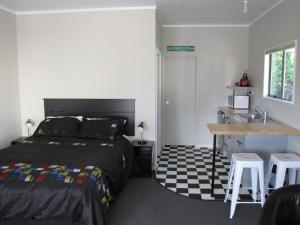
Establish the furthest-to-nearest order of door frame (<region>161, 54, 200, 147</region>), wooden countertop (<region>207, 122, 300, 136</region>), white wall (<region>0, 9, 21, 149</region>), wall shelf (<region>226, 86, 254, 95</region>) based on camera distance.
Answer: door frame (<region>161, 54, 200, 147</region>) → wall shelf (<region>226, 86, 254, 95</region>) → white wall (<region>0, 9, 21, 149</region>) → wooden countertop (<region>207, 122, 300, 136</region>)

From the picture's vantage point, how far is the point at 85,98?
15.6 feet

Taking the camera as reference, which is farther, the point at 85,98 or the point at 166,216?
the point at 85,98

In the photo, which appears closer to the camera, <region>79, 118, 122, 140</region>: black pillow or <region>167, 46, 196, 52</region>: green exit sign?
<region>79, 118, 122, 140</region>: black pillow

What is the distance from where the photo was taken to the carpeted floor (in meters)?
3.09

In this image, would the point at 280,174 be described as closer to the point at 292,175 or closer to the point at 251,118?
the point at 292,175

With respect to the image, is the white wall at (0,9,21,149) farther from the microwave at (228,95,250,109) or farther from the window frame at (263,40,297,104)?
the window frame at (263,40,297,104)

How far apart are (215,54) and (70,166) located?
4.02 m

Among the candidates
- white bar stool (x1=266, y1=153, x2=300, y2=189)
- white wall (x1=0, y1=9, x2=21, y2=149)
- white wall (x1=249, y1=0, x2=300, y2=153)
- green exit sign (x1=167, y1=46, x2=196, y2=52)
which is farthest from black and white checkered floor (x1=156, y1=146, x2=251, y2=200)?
white wall (x1=0, y1=9, x2=21, y2=149)

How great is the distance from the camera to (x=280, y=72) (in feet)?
14.0

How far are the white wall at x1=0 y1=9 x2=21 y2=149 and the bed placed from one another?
0.54 meters

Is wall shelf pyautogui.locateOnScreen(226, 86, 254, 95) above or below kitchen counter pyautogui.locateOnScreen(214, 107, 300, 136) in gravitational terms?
above

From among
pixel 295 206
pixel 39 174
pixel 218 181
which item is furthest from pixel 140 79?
pixel 295 206

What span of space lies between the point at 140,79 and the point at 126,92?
32 centimetres

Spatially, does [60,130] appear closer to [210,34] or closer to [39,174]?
[39,174]
